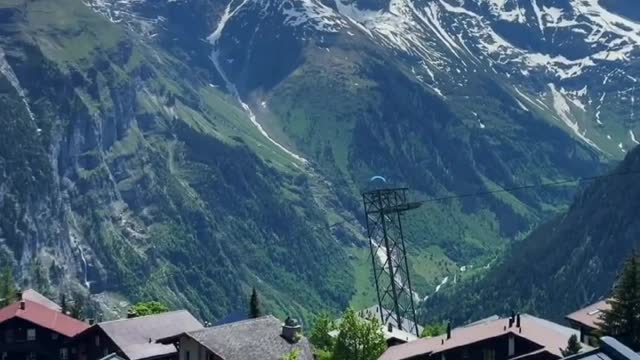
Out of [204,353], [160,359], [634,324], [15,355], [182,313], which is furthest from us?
[15,355]

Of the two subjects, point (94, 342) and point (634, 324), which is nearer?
point (634, 324)

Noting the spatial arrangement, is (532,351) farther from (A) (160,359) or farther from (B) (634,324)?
(A) (160,359)

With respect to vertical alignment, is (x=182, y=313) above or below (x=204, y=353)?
above

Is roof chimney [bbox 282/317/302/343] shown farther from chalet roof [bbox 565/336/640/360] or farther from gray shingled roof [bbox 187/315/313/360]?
chalet roof [bbox 565/336/640/360]

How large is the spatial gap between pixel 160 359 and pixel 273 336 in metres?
19.0

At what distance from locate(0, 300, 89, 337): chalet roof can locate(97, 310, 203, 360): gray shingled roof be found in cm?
1652

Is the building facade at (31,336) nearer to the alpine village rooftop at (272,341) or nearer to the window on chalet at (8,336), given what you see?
the window on chalet at (8,336)

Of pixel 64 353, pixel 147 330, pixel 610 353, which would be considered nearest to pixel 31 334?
pixel 64 353

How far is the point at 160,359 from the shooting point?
340 ft

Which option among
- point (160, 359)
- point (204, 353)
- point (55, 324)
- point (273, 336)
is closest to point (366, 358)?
point (273, 336)

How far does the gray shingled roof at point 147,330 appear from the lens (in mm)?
104875

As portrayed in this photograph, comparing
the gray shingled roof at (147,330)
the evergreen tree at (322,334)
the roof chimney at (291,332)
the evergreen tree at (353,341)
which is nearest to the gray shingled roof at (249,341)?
the roof chimney at (291,332)

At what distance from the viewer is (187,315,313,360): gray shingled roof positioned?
3359 inches

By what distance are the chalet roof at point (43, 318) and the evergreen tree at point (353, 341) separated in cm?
4393
